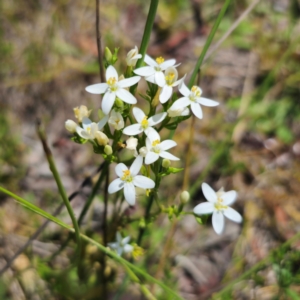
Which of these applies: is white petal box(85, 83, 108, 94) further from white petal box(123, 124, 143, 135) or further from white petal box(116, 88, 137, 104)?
white petal box(123, 124, 143, 135)

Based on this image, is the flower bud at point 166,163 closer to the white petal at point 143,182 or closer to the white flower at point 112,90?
the white petal at point 143,182

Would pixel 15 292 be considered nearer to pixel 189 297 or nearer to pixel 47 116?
pixel 189 297

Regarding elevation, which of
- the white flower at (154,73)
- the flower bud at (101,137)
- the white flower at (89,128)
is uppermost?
the white flower at (154,73)

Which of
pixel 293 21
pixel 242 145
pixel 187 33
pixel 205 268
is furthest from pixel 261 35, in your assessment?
pixel 205 268

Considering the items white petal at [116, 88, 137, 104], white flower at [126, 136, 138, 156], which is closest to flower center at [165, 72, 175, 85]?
white petal at [116, 88, 137, 104]

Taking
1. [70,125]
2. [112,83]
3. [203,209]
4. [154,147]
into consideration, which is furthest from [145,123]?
[203,209]

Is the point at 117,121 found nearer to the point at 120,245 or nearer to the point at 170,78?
the point at 170,78

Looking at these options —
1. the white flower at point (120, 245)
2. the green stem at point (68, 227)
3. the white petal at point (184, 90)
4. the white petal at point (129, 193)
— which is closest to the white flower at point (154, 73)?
the white petal at point (184, 90)
